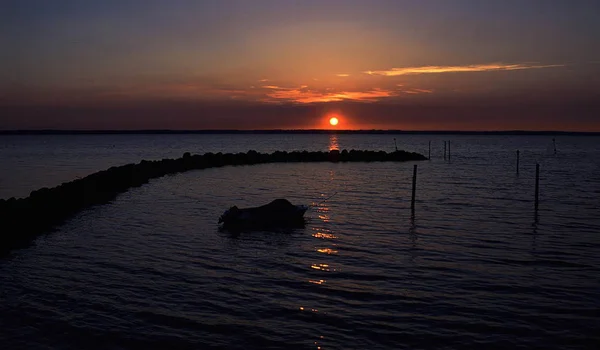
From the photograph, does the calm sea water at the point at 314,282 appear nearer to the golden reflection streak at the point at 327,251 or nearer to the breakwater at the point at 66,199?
the golden reflection streak at the point at 327,251

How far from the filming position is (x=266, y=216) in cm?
2292

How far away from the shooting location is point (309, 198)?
33.0 m

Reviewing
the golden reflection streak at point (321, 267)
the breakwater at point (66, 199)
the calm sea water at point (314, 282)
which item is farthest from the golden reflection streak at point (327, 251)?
the breakwater at point (66, 199)

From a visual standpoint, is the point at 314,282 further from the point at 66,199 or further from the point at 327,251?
the point at 66,199

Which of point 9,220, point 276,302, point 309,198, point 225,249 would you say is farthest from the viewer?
point 309,198

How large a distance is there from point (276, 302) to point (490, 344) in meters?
4.49

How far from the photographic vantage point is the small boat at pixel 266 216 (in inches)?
870

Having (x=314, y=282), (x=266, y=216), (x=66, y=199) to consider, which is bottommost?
(x=314, y=282)

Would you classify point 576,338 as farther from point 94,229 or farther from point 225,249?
point 94,229

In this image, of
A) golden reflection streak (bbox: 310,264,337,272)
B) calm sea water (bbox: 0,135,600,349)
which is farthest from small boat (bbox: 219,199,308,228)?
golden reflection streak (bbox: 310,264,337,272)

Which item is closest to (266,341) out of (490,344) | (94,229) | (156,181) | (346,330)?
(346,330)

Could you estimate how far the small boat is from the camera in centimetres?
2209

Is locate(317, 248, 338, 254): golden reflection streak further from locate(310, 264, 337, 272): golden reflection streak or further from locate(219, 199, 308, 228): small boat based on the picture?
locate(219, 199, 308, 228): small boat

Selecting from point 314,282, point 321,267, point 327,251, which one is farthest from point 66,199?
point 314,282
